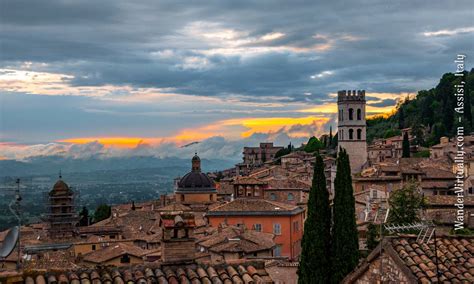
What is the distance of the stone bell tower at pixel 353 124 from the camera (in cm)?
9694

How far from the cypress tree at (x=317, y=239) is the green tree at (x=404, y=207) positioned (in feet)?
15.7

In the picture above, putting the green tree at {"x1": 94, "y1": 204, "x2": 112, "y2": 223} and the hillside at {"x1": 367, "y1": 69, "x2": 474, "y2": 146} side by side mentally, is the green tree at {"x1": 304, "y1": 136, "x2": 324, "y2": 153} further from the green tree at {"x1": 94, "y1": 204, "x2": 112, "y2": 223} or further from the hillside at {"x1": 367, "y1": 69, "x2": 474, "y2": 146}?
the green tree at {"x1": 94, "y1": 204, "x2": 112, "y2": 223}

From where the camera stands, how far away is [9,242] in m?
11.2

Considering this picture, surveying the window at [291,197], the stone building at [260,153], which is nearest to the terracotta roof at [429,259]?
the window at [291,197]

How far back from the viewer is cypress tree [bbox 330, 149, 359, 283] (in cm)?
3128

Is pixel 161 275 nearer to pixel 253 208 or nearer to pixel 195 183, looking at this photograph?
pixel 253 208

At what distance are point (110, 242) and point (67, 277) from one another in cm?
3627

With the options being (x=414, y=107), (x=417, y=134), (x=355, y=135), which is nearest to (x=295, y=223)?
(x=355, y=135)

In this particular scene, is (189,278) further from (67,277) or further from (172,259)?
(67,277)

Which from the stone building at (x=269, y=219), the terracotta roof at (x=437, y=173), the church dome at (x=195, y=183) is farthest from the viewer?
the church dome at (x=195, y=183)

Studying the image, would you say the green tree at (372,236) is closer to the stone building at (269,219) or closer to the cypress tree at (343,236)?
the cypress tree at (343,236)

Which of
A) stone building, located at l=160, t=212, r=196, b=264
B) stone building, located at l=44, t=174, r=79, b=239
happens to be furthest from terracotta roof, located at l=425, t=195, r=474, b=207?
stone building, located at l=160, t=212, r=196, b=264

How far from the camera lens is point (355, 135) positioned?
97.9 m

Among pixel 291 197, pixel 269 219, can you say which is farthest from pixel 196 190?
pixel 269 219
